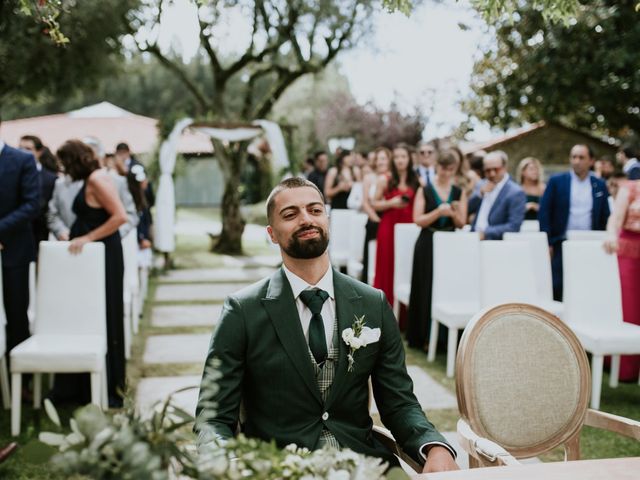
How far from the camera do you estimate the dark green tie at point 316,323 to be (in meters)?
2.43

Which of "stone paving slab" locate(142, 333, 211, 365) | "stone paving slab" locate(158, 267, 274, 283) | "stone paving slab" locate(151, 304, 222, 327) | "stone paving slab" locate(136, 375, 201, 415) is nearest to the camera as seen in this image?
"stone paving slab" locate(136, 375, 201, 415)

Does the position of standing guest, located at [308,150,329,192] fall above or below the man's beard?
above

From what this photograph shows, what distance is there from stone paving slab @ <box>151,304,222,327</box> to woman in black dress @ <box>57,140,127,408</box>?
8.95 feet

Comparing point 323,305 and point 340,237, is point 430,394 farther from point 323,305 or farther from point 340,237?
point 340,237

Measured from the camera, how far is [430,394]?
5473mm

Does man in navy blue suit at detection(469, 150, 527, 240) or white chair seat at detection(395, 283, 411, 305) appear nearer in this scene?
man in navy blue suit at detection(469, 150, 527, 240)

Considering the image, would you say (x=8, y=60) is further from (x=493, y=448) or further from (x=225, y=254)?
(x=493, y=448)

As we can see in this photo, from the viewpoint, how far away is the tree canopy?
1441cm

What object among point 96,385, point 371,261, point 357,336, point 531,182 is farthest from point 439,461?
point 531,182

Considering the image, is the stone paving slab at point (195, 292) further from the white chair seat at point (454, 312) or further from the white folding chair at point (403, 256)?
the white chair seat at point (454, 312)

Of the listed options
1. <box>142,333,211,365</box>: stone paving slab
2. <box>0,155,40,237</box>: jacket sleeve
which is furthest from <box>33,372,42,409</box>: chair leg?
<box>142,333,211,365</box>: stone paving slab

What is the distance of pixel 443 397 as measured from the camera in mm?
5395

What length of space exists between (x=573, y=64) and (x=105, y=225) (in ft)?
44.1

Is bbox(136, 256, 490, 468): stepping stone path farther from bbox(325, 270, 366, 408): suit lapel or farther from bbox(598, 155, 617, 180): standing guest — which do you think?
bbox(598, 155, 617, 180): standing guest
